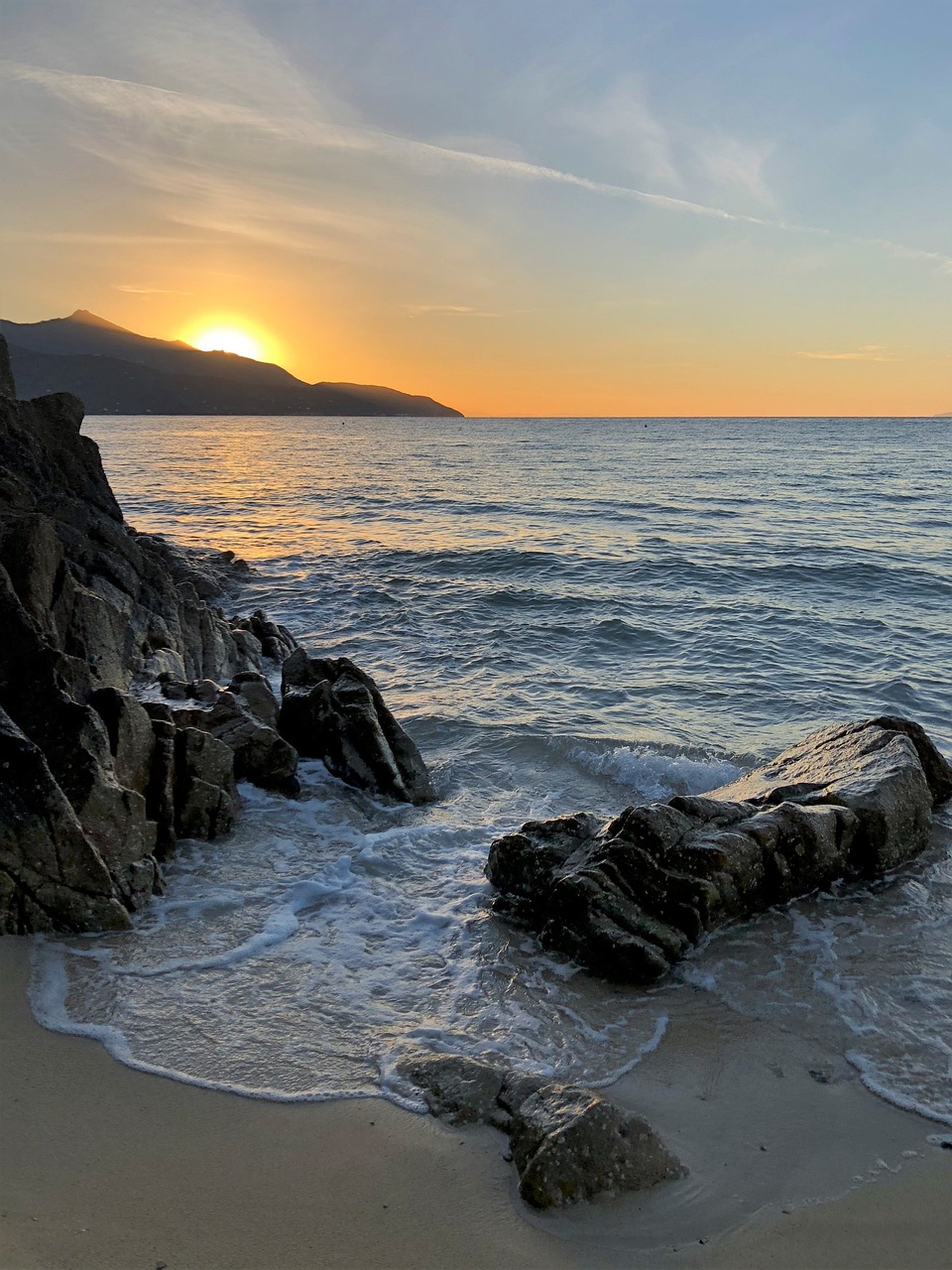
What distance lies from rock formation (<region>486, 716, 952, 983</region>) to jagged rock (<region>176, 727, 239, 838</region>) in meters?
3.17

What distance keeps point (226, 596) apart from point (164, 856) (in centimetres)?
1762

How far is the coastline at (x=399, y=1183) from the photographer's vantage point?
15.0 ft

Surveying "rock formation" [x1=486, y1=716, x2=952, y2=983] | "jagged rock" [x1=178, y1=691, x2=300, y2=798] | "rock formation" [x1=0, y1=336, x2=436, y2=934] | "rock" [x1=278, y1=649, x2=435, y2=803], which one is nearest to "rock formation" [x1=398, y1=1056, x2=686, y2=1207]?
"rock formation" [x1=486, y1=716, x2=952, y2=983]

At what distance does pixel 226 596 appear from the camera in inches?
1013

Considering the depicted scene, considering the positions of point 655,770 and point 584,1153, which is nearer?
point 584,1153

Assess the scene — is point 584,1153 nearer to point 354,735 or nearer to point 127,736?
point 127,736

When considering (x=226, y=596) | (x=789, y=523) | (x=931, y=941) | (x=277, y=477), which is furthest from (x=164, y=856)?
(x=277, y=477)

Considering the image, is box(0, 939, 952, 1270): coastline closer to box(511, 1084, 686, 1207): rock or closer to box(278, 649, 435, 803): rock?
box(511, 1084, 686, 1207): rock

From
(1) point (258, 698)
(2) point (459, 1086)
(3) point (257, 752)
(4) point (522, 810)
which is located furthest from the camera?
(1) point (258, 698)

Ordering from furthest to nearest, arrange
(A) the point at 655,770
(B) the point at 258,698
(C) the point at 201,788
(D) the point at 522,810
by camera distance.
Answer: (A) the point at 655,770
(B) the point at 258,698
(D) the point at 522,810
(C) the point at 201,788

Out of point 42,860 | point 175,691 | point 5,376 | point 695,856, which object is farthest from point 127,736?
point 5,376

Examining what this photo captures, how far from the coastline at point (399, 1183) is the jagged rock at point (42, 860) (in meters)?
1.38

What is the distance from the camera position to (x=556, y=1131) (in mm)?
5180

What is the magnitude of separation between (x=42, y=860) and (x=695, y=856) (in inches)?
227
